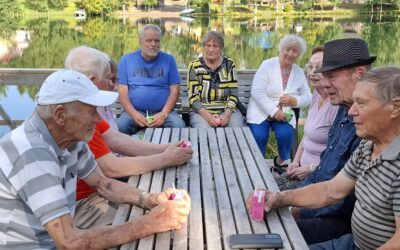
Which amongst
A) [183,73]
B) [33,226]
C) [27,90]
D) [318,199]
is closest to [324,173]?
[318,199]

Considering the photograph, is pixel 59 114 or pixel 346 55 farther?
pixel 346 55

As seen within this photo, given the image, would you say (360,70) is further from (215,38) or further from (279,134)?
(215,38)

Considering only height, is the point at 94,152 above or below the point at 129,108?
above

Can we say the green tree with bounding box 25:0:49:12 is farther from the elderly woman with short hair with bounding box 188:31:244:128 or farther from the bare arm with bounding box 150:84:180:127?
the elderly woman with short hair with bounding box 188:31:244:128

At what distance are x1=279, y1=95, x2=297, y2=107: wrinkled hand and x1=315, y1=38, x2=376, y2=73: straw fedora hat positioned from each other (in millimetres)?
1653

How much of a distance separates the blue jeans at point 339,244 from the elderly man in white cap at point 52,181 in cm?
63

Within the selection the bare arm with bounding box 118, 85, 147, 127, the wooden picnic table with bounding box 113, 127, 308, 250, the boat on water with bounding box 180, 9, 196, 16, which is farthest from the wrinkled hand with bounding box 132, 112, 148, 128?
Answer: the boat on water with bounding box 180, 9, 196, 16

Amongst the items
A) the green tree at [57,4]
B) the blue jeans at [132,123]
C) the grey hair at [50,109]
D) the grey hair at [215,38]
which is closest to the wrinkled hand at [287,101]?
the grey hair at [215,38]

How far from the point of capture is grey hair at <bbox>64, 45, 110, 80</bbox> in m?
2.23

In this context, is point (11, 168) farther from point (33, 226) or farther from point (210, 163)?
point (210, 163)

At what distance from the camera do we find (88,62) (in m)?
2.24

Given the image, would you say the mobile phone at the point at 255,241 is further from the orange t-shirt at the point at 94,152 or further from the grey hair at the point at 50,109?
the orange t-shirt at the point at 94,152

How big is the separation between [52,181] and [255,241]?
67 centimetres

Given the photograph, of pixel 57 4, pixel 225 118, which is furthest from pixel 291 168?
pixel 57 4
